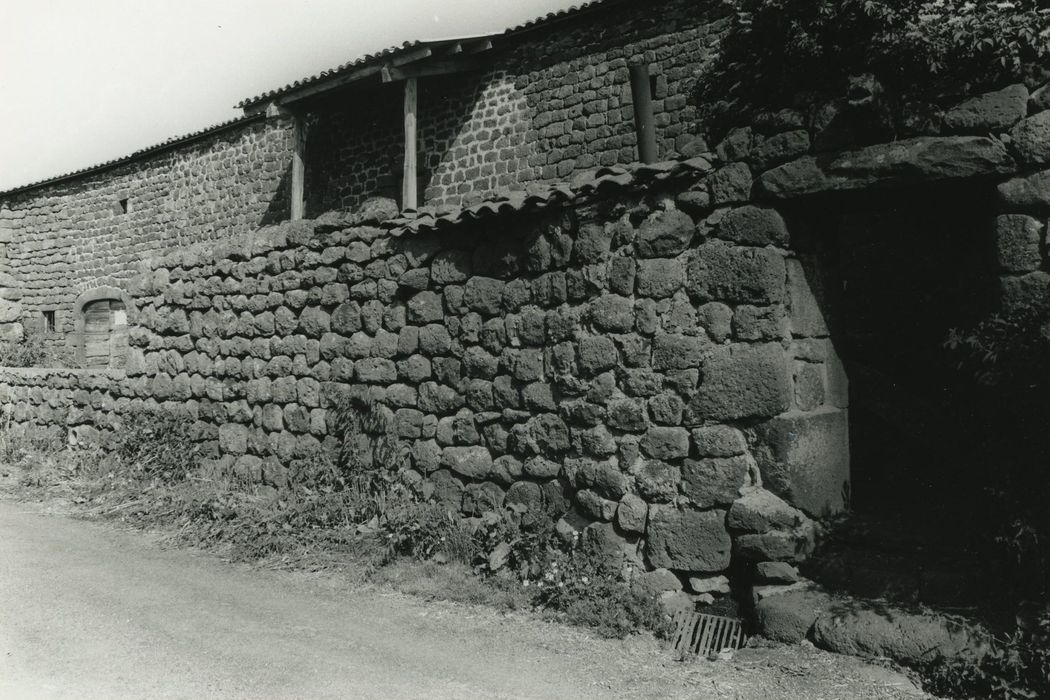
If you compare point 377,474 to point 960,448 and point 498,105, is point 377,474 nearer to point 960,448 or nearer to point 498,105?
point 960,448

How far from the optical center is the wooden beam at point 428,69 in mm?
11466

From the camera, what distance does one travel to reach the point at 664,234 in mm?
4375

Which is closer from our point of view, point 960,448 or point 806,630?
point 806,630

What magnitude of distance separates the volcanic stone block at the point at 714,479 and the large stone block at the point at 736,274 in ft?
2.82

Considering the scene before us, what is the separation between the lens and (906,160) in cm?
370

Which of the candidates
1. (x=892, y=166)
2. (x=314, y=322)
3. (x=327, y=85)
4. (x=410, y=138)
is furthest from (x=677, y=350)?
(x=327, y=85)

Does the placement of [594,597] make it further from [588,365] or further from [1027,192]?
[1027,192]

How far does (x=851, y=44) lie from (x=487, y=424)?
3.04 metres

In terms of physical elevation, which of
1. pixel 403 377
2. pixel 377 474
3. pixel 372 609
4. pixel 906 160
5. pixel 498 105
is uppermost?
pixel 498 105

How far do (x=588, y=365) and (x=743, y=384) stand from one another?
36.5 inches

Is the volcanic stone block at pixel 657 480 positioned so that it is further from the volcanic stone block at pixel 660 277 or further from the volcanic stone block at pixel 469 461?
the volcanic stone block at pixel 469 461

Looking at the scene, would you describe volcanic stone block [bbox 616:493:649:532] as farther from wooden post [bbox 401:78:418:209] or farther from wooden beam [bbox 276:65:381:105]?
wooden beam [bbox 276:65:381:105]

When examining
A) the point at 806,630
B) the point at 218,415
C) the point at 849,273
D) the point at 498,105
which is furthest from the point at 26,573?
the point at 498,105

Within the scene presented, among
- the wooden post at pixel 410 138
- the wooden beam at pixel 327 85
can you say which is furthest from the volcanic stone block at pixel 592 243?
the wooden beam at pixel 327 85
